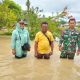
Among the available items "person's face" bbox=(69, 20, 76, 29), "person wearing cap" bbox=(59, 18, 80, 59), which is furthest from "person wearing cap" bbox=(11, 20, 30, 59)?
"person's face" bbox=(69, 20, 76, 29)

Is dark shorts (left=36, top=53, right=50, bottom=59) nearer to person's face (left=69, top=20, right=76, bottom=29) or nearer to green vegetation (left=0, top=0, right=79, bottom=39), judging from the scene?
person's face (left=69, top=20, right=76, bottom=29)

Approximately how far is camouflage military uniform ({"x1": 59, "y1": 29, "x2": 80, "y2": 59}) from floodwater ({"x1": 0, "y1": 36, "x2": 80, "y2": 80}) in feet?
1.12

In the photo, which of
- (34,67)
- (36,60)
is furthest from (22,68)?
(36,60)

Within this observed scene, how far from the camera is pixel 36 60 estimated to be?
34.3 feet

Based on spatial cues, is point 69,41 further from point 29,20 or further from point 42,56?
point 29,20

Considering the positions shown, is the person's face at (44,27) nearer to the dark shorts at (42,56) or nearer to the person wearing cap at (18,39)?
the person wearing cap at (18,39)

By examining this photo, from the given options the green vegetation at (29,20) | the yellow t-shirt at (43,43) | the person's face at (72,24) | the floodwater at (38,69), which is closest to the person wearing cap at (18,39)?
the floodwater at (38,69)

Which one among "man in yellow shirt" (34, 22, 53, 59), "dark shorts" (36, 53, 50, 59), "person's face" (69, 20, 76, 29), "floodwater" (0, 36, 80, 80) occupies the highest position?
"person's face" (69, 20, 76, 29)

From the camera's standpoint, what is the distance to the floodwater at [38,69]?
26.0 feet

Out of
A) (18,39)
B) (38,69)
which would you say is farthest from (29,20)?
(38,69)

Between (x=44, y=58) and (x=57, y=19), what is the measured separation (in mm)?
12528

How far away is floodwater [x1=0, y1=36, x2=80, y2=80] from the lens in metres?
7.91

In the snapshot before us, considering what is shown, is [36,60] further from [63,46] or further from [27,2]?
[27,2]

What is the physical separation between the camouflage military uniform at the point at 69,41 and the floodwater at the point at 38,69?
1.12ft
